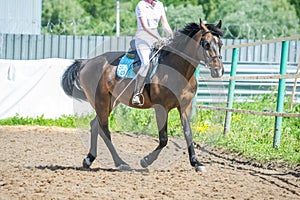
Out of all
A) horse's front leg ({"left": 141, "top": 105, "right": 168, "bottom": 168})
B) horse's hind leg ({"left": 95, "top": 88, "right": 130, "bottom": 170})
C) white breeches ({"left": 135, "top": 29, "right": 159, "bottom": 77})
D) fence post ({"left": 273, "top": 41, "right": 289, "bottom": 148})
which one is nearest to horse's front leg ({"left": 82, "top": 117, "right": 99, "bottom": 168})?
horse's hind leg ({"left": 95, "top": 88, "right": 130, "bottom": 170})

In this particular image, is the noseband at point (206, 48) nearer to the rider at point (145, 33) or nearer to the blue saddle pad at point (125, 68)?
the rider at point (145, 33)

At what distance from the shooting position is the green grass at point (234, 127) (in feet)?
36.2

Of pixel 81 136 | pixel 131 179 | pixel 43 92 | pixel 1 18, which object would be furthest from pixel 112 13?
pixel 131 179

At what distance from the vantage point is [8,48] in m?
23.6

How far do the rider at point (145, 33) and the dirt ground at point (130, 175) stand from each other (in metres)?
1.24

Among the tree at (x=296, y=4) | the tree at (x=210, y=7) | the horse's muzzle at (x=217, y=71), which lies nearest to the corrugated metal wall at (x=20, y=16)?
the horse's muzzle at (x=217, y=71)

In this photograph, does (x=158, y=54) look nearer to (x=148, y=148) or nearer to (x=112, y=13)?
(x=148, y=148)

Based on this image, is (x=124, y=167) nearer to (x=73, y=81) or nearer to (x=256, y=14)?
(x=73, y=81)

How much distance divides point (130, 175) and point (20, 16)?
64.1 feet

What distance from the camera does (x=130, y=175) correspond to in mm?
8953

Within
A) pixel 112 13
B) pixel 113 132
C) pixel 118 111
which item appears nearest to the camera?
Answer: pixel 113 132

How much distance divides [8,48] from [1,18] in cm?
300

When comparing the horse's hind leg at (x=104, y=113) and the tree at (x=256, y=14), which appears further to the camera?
the tree at (x=256, y=14)

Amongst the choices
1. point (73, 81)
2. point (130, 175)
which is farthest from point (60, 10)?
point (130, 175)
